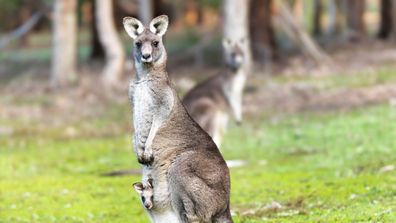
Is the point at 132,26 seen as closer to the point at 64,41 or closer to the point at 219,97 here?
the point at 219,97

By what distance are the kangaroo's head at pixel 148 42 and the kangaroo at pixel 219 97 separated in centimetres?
555

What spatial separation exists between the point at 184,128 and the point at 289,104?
13.0 meters

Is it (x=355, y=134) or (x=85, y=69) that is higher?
(x=355, y=134)

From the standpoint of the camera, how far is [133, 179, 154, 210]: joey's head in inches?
267

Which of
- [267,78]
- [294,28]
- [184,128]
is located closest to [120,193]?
[184,128]


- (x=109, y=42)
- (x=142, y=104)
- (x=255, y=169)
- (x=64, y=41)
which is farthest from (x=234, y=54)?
(x=64, y=41)

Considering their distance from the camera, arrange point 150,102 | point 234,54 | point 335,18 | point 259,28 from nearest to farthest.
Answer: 1. point 150,102
2. point 234,54
3. point 259,28
4. point 335,18

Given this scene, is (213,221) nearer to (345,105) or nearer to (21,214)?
(21,214)

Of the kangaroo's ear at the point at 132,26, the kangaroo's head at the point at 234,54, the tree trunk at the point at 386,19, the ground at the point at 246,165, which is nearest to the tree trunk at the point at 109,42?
the ground at the point at 246,165

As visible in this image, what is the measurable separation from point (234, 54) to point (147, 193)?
9079 millimetres

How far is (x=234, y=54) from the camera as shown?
51.4ft

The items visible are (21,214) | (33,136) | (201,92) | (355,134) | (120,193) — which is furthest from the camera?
(33,136)

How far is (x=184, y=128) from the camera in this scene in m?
7.02

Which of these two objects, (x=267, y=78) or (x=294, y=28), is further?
(x=294, y=28)
